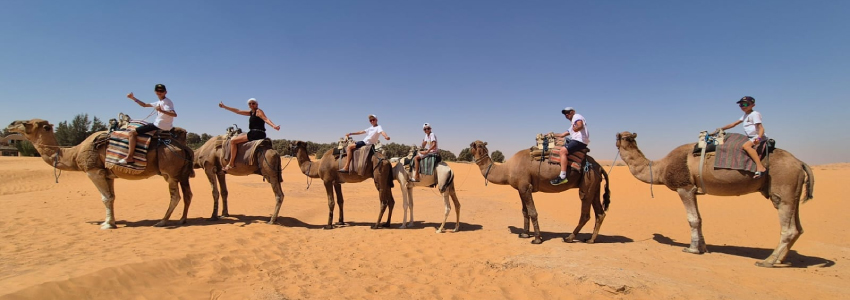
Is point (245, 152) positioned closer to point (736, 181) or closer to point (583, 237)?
point (583, 237)

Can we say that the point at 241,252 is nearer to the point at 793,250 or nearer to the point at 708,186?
the point at 708,186

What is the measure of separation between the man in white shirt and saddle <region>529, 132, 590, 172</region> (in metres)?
9.15

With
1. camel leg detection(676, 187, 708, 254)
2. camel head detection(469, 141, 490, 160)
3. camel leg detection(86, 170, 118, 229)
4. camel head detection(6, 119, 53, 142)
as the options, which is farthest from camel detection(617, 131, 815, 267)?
camel head detection(6, 119, 53, 142)

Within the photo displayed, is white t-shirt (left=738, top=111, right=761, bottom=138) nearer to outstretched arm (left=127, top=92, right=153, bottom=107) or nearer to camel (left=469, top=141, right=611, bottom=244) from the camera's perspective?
camel (left=469, top=141, right=611, bottom=244)

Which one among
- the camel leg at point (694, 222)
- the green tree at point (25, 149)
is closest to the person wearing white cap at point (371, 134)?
the camel leg at point (694, 222)

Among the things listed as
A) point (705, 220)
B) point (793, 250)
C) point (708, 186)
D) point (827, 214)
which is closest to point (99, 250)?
point (708, 186)

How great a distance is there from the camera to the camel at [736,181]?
6.52m

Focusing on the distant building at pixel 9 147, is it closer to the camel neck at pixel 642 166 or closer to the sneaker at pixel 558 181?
the sneaker at pixel 558 181

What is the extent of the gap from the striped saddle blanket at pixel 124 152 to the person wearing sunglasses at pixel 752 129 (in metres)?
13.2

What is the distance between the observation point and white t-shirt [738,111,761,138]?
6.84 metres

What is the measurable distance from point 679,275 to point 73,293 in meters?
8.34

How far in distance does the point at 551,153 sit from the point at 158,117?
32.3 ft

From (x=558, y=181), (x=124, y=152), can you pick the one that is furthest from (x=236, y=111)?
(x=558, y=181)

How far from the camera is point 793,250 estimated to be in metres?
7.83
